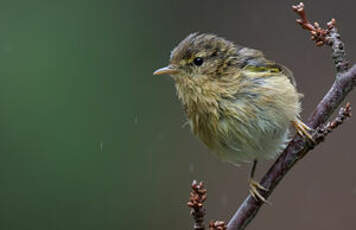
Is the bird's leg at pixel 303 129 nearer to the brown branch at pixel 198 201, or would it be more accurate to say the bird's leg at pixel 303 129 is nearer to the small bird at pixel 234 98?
the small bird at pixel 234 98

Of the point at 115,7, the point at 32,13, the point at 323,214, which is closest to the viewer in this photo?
the point at 323,214

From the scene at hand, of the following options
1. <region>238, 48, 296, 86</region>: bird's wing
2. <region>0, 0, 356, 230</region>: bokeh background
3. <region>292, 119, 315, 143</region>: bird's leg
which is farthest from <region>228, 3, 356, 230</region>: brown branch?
<region>0, 0, 356, 230</region>: bokeh background

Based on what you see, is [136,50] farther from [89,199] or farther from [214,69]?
[214,69]

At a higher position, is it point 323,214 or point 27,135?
point 27,135

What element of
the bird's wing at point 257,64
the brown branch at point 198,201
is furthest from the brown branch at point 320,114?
the bird's wing at point 257,64

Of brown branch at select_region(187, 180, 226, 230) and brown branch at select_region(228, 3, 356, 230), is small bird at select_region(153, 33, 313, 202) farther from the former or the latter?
brown branch at select_region(187, 180, 226, 230)

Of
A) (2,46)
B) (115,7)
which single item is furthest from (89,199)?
(115,7)

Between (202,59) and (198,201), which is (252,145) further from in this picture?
(198,201)
